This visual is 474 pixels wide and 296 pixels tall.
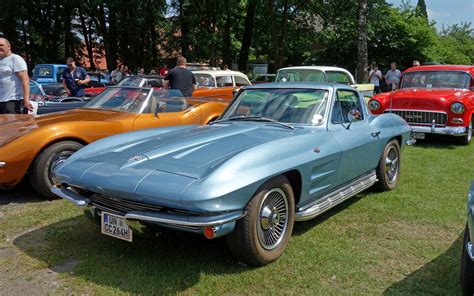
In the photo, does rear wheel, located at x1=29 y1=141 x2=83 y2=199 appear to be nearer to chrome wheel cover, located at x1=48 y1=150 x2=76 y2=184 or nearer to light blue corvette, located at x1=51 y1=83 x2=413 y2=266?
chrome wheel cover, located at x1=48 y1=150 x2=76 y2=184

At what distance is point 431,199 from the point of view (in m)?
5.42

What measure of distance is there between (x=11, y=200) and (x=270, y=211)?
354 centimetres

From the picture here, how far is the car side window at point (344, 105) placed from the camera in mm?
4729

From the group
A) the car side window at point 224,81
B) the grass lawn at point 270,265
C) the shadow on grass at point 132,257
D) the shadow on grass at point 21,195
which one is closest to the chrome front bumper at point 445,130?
the grass lawn at point 270,265

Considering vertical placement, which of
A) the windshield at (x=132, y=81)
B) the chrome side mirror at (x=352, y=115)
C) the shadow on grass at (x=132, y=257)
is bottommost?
the shadow on grass at (x=132, y=257)

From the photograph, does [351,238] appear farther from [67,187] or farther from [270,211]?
[67,187]

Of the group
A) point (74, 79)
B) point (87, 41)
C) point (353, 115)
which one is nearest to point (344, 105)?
point (353, 115)

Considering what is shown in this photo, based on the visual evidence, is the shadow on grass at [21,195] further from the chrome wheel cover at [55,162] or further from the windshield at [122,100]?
the windshield at [122,100]

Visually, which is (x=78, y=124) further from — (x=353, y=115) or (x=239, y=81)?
(x=239, y=81)

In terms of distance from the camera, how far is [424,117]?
902cm

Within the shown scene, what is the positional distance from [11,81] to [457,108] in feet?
25.7

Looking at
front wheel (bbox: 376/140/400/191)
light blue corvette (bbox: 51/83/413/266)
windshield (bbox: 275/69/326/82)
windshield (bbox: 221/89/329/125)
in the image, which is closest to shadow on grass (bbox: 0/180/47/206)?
light blue corvette (bbox: 51/83/413/266)

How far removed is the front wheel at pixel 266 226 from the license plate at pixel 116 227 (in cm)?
75

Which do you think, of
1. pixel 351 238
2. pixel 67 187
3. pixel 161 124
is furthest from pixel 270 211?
pixel 161 124
